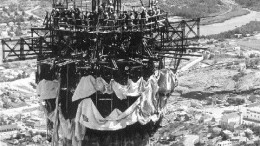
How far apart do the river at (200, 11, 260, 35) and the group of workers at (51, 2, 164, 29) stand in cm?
9541

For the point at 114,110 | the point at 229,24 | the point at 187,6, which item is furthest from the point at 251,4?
the point at 114,110

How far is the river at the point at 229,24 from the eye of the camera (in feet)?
351

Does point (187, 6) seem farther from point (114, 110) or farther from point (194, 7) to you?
point (114, 110)

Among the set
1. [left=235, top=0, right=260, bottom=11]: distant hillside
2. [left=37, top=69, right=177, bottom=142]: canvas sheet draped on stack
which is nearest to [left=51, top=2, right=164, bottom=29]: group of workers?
[left=37, top=69, right=177, bottom=142]: canvas sheet draped on stack

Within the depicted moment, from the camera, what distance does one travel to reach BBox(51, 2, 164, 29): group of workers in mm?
8336

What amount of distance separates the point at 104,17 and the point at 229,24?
106 m

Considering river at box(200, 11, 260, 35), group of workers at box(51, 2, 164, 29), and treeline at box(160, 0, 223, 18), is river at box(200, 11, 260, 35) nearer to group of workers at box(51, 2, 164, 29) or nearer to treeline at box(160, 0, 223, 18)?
treeline at box(160, 0, 223, 18)

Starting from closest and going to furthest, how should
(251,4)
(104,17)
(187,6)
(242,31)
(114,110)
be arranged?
1. (114,110)
2. (104,17)
3. (242,31)
4. (187,6)
5. (251,4)

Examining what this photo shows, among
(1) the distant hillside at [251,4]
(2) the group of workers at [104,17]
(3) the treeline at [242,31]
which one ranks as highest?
(2) the group of workers at [104,17]

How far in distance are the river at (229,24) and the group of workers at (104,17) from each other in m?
95.4

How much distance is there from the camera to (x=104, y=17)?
8.41m

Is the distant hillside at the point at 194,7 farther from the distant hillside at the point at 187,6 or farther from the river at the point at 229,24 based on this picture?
the river at the point at 229,24

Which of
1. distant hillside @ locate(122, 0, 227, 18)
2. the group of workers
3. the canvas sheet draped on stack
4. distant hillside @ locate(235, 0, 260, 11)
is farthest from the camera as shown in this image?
distant hillside @ locate(235, 0, 260, 11)

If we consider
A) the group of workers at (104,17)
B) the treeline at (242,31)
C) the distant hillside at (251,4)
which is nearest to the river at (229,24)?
the treeline at (242,31)
